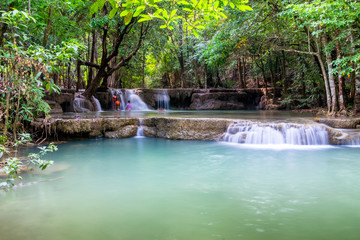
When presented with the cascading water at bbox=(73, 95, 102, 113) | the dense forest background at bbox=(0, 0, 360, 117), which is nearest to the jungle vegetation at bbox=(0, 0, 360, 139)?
the dense forest background at bbox=(0, 0, 360, 117)

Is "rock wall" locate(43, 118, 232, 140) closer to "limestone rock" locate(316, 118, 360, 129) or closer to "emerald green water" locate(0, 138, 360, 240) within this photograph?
"emerald green water" locate(0, 138, 360, 240)

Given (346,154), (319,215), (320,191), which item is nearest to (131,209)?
(319,215)

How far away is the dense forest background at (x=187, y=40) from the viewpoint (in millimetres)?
3549

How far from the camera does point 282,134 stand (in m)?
8.25

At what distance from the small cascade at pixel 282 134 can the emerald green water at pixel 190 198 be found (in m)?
1.18

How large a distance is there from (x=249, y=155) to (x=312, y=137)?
7.97 feet

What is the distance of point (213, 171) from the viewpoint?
18.1 feet

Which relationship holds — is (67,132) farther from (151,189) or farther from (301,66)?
(301,66)

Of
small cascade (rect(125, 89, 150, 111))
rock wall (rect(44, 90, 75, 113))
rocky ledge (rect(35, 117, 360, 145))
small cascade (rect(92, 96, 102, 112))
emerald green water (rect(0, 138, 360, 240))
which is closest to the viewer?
emerald green water (rect(0, 138, 360, 240))

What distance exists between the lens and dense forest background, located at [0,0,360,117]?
355 centimetres

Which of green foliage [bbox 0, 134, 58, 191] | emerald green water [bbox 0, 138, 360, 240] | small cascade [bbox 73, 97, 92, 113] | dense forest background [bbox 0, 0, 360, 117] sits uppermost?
dense forest background [bbox 0, 0, 360, 117]

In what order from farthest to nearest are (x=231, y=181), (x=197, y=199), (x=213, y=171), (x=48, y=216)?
(x=213, y=171) → (x=231, y=181) → (x=197, y=199) → (x=48, y=216)

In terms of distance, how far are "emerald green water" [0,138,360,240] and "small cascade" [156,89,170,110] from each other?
41.9ft

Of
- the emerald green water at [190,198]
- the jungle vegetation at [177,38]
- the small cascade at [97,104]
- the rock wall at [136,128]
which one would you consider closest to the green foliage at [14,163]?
the emerald green water at [190,198]
